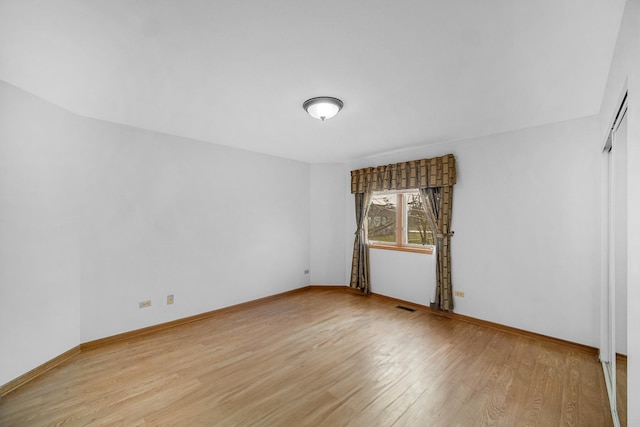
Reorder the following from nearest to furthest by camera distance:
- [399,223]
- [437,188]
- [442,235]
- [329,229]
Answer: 1. [442,235]
2. [437,188]
3. [399,223]
4. [329,229]

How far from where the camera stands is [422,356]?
2709 mm

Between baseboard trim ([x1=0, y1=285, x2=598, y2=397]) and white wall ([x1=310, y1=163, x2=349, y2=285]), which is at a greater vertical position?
white wall ([x1=310, y1=163, x2=349, y2=285])

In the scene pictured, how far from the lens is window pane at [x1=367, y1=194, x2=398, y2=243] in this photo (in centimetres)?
472

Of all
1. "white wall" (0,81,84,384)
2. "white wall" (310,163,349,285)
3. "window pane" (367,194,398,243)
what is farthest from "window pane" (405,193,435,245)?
"white wall" (0,81,84,384)

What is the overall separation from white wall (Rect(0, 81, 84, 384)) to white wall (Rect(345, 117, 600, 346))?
469 centimetres

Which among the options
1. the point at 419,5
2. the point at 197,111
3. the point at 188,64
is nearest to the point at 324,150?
the point at 197,111

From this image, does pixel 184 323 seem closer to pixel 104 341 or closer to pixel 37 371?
pixel 104 341

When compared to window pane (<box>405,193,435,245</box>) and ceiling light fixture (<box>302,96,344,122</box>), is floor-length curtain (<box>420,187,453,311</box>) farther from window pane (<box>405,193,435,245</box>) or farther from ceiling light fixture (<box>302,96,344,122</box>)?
ceiling light fixture (<box>302,96,344,122</box>)

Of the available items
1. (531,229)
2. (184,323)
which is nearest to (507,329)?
(531,229)

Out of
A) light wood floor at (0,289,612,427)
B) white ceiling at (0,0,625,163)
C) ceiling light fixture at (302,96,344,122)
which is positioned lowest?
light wood floor at (0,289,612,427)

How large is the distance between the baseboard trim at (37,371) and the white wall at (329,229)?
3545mm

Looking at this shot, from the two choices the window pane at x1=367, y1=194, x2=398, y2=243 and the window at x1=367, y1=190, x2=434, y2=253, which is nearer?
the window at x1=367, y1=190, x2=434, y2=253

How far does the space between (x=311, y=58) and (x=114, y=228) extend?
294cm

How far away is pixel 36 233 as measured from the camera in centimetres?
246
